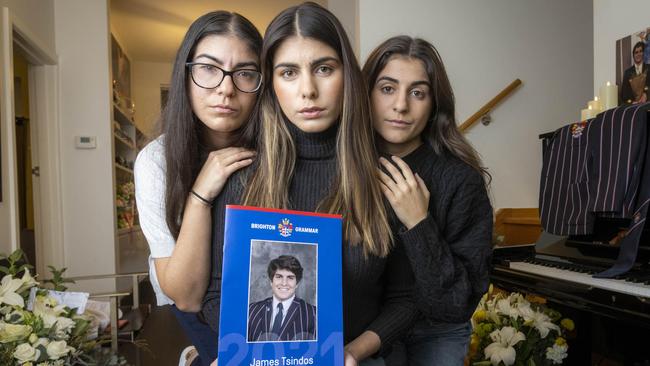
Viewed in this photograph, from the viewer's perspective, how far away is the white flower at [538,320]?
1582mm

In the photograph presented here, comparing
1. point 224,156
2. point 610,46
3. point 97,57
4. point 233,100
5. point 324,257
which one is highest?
point 97,57

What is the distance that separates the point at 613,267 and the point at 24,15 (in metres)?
3.93

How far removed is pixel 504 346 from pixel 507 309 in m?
0.15

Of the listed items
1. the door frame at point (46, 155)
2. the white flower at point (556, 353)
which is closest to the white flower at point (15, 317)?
the white flower at point (556, 353)

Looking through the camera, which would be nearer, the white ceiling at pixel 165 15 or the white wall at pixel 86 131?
the white wall at pixel 86 131

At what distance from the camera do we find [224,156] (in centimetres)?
97

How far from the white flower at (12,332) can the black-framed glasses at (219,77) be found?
36.4 inches

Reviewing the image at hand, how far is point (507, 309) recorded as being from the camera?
5.34 feet

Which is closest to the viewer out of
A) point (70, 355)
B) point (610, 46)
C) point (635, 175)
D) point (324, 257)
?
point (324, 257)

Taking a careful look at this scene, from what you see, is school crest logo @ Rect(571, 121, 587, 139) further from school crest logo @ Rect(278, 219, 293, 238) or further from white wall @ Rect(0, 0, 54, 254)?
white wall @ Rect(0, 0, 54, 254)

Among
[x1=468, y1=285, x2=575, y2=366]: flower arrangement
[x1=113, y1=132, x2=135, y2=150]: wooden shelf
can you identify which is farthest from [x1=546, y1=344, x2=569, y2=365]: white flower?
[x1=113, y1=132, x2=135, y2=150]: wooden shelf

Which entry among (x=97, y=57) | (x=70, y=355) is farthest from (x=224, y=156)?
(x=97, y=57)

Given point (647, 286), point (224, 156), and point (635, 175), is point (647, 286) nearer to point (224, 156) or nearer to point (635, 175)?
point (635, 175)

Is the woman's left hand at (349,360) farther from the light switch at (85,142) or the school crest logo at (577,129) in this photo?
the light switch at (85,142)
